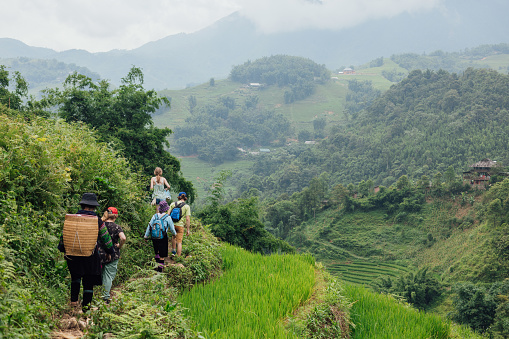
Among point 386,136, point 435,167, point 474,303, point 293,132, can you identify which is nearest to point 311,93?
point 293,132

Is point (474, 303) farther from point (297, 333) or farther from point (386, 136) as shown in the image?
point (386, 136)

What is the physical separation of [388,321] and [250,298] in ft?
7.95

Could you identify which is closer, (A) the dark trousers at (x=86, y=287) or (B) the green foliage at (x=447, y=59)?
(A) the dark trousers at (x=86, y=287)

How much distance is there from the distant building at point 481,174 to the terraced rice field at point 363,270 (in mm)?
15257

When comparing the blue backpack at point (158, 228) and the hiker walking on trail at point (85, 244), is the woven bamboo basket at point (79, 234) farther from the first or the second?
the blue backpack at point (158, 228)

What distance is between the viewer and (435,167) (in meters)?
60.2

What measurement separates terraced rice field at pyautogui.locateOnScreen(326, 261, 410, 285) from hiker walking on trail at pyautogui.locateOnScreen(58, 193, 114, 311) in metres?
35.5

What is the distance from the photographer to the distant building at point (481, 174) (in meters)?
43.9

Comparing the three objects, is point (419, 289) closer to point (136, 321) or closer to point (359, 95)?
point (136, 321)

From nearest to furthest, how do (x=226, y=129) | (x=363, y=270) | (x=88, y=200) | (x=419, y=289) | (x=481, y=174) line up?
(x=88, y=200), (x=419, y=289), (x=363, y=270), (x=481, y=174), (x=226, y=129)

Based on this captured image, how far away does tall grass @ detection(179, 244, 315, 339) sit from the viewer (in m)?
4.24

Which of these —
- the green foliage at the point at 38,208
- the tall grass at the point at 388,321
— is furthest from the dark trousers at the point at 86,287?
the tall grass at the point at 388,321

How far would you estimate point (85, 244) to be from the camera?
3805mm

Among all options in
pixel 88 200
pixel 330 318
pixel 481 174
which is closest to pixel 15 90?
pixel 88 200
